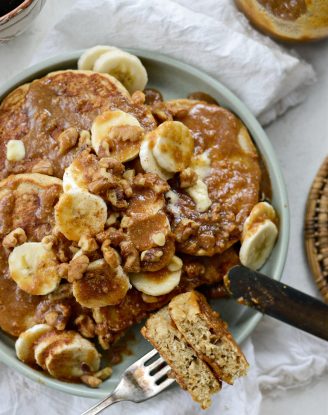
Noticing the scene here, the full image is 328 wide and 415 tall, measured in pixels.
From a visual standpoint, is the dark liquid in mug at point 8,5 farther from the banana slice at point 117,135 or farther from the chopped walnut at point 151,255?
the chopped walnut at point 151,255

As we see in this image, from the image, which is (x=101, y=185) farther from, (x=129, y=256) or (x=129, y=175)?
(x=129, y=256)

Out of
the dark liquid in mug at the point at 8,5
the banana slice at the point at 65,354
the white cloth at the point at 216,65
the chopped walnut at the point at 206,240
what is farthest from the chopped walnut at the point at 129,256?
the dark liquid in mug at the point at 8,5

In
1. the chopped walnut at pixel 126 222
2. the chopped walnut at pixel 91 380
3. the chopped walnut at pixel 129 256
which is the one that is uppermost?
the chopped walnut at pixel 126 222

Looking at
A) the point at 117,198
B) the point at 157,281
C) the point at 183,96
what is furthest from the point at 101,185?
the point at 183,96

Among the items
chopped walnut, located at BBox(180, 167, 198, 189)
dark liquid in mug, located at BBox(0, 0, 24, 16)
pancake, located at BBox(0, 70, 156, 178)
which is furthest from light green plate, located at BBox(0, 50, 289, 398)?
chopped walnut, located at BBox(180, 167, 198, 189)

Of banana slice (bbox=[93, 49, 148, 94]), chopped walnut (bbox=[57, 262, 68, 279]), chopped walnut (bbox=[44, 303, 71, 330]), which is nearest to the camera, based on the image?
chopped walnut (bbox=[57, 262, 68, 279])

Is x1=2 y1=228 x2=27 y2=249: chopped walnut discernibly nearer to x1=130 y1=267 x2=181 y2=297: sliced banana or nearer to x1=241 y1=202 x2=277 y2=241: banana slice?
x1=130 y1=267 x2=181 y2=297: sliced banana

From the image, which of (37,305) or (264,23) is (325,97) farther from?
(37,305)
